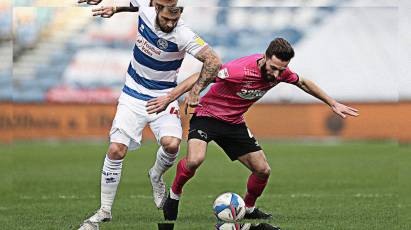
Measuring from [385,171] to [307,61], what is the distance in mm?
14709

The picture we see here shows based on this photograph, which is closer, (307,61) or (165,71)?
(165,71)

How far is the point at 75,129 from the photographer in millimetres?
28531

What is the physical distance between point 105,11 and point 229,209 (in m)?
2.44

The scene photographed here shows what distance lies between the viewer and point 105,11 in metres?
8.77

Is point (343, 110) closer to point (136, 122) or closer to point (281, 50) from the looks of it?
point (281, 50)

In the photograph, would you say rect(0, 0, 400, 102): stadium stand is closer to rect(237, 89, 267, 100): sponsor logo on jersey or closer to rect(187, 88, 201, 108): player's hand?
rect(237, 89, 267, 100): sponsor logo on jersey

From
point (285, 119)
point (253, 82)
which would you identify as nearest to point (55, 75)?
point (285, 119)

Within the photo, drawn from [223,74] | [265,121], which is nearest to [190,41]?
[223,74]

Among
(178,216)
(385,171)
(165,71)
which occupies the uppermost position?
(165,71)

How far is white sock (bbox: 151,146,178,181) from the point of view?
9.33m

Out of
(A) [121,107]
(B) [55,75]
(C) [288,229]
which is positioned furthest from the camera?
(B) [55,75]

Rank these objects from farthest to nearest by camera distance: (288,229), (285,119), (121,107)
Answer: (285,119), (121,107), (288,229)

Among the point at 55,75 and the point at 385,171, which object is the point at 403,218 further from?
the point at 55,75

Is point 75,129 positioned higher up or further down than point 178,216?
further down
